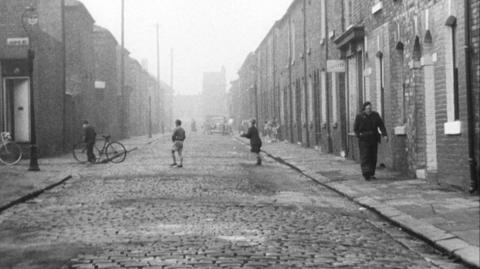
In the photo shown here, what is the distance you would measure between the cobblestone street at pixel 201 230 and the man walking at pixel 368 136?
1.41m

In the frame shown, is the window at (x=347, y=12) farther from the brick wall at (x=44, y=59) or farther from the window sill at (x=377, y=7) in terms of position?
the brick wall at (x=44, y=59)

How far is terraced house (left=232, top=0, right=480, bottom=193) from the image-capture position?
12648mm

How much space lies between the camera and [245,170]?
67.6 ft

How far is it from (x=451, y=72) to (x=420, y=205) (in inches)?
140

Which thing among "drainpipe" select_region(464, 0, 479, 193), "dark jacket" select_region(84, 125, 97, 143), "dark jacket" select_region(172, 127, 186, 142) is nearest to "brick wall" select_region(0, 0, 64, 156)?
"dark jacket" select_region(84, 125, 97, 143)

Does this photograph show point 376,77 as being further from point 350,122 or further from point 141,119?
point 141,119

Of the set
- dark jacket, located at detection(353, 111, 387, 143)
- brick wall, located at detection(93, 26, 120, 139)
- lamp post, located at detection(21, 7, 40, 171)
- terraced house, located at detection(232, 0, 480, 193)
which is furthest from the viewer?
brick wall, located at detection(93, 26, 120, 139)

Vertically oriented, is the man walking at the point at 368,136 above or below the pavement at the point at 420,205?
above

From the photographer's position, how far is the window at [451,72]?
44.4ft

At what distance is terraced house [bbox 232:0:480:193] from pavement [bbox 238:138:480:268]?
640mm

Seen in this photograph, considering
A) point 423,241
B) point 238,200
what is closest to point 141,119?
point 238,200

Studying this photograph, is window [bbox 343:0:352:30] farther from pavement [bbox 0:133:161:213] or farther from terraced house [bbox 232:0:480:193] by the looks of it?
pavement [bbox 0:133:161:213]

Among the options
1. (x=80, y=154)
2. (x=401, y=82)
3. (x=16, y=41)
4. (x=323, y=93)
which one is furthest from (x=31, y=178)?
(x=323, y=93)

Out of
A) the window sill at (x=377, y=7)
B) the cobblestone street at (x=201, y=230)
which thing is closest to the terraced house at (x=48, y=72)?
the cobblestone street at (x=201, y=230)
